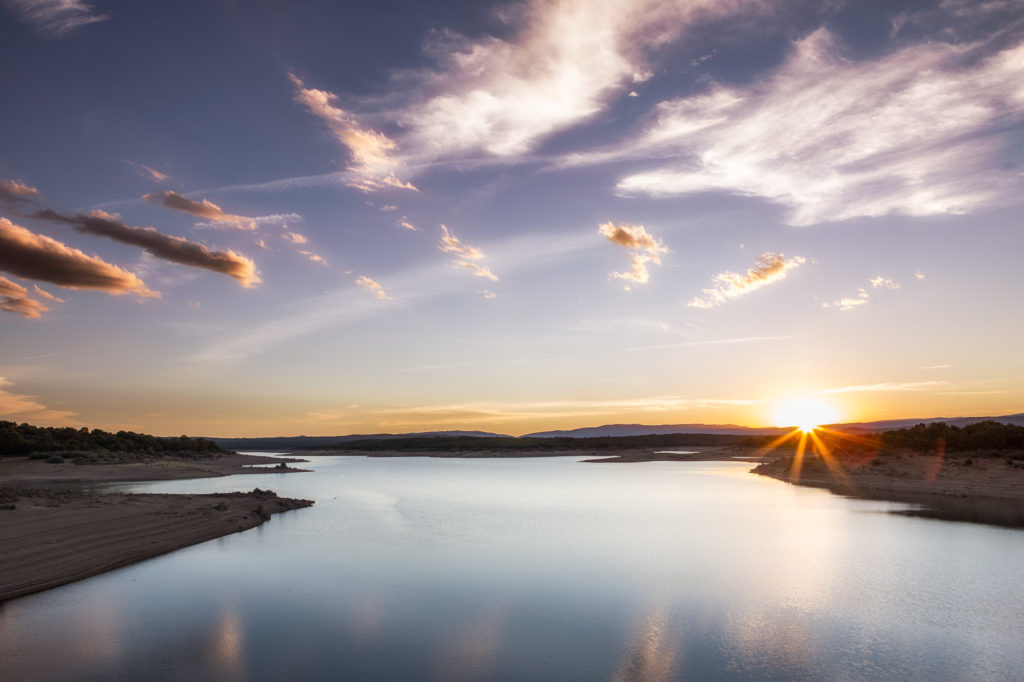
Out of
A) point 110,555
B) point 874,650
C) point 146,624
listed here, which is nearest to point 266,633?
point 146,624

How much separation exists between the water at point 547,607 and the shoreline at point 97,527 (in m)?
0.92

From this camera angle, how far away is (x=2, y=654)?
41.3ft

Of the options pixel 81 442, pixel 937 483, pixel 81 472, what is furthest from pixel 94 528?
pixel 81 442

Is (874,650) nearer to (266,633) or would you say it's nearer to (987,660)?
(987,660)

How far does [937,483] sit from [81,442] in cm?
9065

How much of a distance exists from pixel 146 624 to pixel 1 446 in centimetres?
6084

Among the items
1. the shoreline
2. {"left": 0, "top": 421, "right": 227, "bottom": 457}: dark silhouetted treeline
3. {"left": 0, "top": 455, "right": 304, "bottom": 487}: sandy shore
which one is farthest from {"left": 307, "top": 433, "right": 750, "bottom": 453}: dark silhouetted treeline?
the shoreline

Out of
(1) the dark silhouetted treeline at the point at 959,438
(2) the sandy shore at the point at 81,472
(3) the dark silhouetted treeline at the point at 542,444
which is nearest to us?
(2) the sandy shore at the point at 81,472

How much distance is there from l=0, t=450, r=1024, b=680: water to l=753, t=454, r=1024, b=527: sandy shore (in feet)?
23.2

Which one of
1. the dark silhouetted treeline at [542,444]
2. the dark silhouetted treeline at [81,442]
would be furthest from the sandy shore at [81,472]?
the dark silhouetted treeline at [542,444]

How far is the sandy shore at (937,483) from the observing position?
117 ft

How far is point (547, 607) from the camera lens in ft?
54.9

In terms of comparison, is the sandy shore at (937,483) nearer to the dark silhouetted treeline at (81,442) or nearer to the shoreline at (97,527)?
the shoreline at (97,527)

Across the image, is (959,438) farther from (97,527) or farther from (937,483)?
(97,527)
